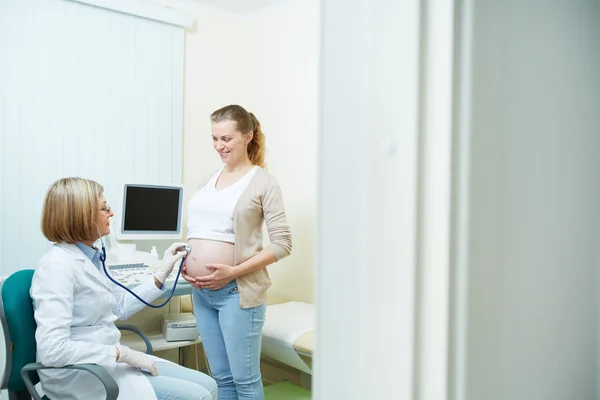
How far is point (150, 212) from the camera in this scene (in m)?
2.87

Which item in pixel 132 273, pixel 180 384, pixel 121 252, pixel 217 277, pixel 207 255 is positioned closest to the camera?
pixel 180 384

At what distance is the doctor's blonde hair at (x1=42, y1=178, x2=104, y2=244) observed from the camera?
5.72 feet

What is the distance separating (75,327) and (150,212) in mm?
1208

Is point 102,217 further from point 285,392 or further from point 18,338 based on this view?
point 285,392

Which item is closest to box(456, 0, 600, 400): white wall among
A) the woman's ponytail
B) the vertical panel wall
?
the woman's ponytail

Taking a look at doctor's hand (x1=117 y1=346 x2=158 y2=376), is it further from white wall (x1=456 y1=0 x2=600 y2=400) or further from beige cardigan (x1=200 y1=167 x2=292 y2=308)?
white wall (x1=456 y1=0 x2=600 y2=400)

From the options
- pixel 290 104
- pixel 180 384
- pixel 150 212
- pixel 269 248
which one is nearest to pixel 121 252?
pixel 150 212

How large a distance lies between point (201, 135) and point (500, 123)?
9.44ft

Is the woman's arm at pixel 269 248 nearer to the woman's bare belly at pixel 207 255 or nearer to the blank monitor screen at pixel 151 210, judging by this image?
the woman's bare belly at pixel 207 255

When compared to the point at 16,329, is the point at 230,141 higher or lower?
higher

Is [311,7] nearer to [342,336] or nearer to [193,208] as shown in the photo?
[193,208]

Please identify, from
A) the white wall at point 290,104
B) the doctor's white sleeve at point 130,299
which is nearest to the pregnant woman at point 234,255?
the doctor's white sleeve at point 130,299

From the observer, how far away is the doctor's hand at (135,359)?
1.72m

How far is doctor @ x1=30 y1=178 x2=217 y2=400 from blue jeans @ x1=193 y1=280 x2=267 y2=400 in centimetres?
24
